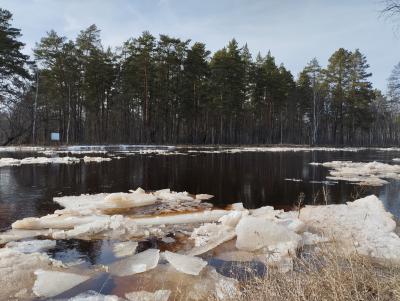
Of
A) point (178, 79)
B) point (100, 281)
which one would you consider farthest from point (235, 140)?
point (100, 281)

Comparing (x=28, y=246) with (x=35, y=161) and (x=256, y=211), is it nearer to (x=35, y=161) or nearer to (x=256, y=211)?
(x=256, y=211)

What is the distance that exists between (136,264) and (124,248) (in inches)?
32.0

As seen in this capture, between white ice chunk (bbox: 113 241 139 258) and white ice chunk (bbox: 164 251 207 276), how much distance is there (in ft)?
2.70

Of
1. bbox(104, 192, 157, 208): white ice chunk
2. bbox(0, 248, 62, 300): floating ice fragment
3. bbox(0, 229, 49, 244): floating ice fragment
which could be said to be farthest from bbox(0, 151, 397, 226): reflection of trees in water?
bbox(0, 248, 62, 300): floating ice fragment

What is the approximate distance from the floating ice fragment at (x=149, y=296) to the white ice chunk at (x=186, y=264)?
0.58 metres

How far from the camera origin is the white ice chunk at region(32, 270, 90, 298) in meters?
3.83

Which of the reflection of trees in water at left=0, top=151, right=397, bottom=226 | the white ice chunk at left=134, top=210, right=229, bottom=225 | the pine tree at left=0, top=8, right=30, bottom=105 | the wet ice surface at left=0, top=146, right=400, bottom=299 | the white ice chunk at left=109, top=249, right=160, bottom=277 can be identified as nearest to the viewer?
the white ice chunk at left=109, top=249, right=160, bottom=277

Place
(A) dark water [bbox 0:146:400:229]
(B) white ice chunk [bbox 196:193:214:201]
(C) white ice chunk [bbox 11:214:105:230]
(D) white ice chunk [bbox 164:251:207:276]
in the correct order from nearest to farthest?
1. (D) white ice chunk [bbox 164:251:207:276]
2. (C) white ice chunk [bbox 11:214:105:230]
3. (A) dark water [bbox 0:146:400:229]
4. (B) white ice chunk [bbox 196:193:214:201]

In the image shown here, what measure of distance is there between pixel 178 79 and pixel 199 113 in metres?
6.12

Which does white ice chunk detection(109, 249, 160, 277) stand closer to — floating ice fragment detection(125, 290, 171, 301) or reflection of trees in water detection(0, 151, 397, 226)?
floating ice fragment detection(125, 290, 171, 301)

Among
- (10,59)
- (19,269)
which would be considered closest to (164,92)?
(10,59)

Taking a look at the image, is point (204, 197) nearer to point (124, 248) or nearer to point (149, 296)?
point (124, 248)

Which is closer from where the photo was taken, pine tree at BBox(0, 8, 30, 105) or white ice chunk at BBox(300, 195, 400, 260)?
white ice chunk at BBox(300, 195, 400, 260)

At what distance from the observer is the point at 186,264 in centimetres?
443
